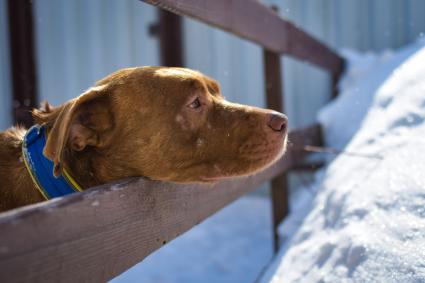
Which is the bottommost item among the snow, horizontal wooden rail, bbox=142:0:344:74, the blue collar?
the snow

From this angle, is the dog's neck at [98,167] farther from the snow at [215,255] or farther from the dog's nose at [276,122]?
the snow at [215,255]

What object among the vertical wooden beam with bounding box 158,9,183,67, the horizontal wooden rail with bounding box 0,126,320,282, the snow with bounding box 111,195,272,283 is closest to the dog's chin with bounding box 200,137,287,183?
the horizontal wooden rail with bounding box 0,126,320,282

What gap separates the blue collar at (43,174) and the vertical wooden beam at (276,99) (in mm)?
2387

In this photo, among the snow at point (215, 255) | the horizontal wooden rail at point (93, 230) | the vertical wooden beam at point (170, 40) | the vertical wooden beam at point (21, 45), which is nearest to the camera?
the horizontal wooden rail at point (93, 230)

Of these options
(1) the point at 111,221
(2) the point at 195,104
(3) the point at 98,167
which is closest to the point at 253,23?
(2) the point at 195,104

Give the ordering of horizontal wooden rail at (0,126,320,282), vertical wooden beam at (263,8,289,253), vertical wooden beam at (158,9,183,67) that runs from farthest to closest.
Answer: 1. vertical wooden beam at (158,9,183,67)
2. vertical wooden beam at (263,8,289,253)
3. horizontal wooden rail at (0,126,320,282)

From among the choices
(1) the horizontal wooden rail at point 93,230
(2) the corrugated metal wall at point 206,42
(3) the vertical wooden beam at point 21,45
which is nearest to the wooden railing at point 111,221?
(1) the horizontal wooden rail at point 93,230

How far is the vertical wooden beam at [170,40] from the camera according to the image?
7.34m

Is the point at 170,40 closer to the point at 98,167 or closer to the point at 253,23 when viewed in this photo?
the point at 253,23

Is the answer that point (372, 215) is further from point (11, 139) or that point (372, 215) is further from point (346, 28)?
point (346, 28)

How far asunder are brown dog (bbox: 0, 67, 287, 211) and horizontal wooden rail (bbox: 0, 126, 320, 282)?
0.16 m

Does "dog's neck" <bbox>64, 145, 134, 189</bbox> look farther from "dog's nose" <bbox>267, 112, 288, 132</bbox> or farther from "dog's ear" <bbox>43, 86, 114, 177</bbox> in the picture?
"dog's nose" <bbox>267, 112, 288, 132</bbox>

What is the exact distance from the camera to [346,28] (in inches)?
261

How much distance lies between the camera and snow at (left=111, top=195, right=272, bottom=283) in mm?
3878
